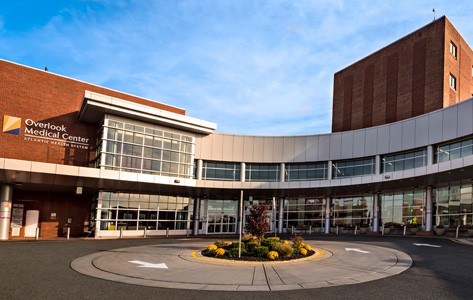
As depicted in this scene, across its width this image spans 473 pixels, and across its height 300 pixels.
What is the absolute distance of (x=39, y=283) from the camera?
39.3 feet

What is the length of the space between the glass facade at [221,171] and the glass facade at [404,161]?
48.7 feet

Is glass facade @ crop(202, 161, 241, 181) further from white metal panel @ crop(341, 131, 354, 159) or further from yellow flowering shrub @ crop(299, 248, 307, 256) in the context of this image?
yellow flowering shrub @ crop(299, 248, 307, 256)

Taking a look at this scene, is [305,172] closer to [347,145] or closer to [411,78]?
[347,145]

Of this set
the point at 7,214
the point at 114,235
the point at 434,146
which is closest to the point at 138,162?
the point at 114,235

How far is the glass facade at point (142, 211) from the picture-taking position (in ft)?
113

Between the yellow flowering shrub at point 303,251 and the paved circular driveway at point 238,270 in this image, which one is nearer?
the paved circular driveway at point 238,270

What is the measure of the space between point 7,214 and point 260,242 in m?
20.3

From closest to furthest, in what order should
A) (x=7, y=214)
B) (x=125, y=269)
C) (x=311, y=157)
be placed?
1. (x=125, y=269)
2. (x=7, y=214)
3. (x=311, y=157)

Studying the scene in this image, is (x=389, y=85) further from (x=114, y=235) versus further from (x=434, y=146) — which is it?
(x=114, y=235)

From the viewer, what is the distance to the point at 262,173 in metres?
43.4

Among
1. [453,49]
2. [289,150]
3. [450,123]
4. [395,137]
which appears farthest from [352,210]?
[453,49]

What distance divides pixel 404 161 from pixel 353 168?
5.33 metres

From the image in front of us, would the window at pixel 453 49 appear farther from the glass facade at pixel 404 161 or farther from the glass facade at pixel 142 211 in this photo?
the glass facade at pixel 142 211

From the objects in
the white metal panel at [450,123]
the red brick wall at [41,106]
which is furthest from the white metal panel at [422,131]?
the red brick wall at [41,106]
